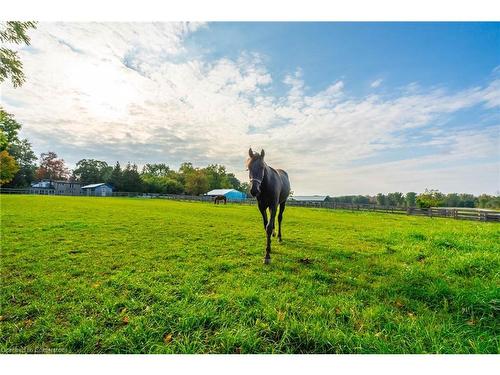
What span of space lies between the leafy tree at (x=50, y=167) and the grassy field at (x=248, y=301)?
64.8 m

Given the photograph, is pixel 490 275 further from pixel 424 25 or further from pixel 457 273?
pixel 424 25

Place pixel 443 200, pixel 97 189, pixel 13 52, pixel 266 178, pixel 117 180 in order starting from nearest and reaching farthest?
pixel 13 52 < pixel 266 178 < pixel 443 200 < pixel 97 189 < pixel 117 180

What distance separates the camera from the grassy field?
6.90 feet

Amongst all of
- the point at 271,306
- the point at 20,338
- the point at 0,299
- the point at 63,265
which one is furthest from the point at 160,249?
the point at 271,306

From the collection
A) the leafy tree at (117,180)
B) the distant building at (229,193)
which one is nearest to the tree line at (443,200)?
the distant building at (229,193)

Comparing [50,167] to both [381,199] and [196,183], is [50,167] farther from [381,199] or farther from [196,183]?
[381,199]

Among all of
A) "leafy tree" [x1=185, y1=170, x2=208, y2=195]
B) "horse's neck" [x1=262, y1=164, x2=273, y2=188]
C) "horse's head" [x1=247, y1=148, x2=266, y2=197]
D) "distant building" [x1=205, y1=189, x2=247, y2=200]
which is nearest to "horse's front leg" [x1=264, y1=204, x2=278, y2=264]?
"horse's neck" [x1=262, y1=164, x2=273, y2=188]

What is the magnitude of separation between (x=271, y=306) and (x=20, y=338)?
2584mm

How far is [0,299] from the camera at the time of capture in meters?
2.94

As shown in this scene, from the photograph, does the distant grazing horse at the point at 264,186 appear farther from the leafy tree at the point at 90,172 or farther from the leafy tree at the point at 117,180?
the leafy tree at the point at 90,172

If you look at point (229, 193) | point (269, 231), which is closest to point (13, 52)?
point (269, 231)

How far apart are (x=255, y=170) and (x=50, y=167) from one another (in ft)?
241

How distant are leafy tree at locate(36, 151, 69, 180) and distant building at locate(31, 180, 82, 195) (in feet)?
5.02

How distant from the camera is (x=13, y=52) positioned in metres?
4.37
